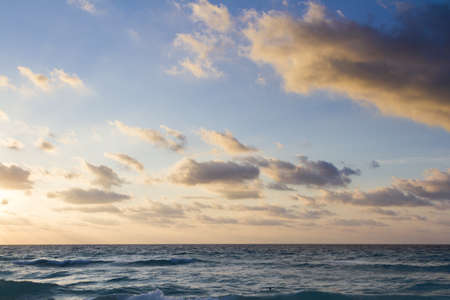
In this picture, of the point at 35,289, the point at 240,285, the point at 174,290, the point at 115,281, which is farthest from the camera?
the point at 115,281

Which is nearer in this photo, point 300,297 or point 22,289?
point 300,297

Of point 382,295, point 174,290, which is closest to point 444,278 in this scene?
point 382,295

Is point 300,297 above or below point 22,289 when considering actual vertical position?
below

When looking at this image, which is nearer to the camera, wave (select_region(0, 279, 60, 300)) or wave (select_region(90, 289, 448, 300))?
wave (select_region(90, 289, 448, 300))

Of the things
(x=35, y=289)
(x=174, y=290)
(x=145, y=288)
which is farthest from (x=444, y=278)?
(x=35, y=289)

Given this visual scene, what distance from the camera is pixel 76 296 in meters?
20.6

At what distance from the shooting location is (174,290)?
23500mm

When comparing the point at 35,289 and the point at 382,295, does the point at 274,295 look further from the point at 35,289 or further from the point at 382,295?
the point at 35,289

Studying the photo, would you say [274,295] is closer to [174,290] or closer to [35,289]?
[174,290]

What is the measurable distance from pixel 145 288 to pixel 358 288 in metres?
14.7

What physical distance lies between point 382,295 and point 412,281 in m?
9.48

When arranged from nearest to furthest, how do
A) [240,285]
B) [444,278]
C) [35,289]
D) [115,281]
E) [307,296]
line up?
[307,296], [35,289], [240,285], [115,281], [444,278]

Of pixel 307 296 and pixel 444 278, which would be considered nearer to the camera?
pixel 307 296

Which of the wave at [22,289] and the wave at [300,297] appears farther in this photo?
the wave at [22,289]
